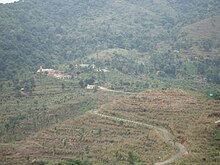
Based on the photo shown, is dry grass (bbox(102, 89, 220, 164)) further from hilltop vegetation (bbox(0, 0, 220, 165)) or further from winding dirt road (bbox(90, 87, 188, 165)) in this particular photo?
winding dirt road (bbox(90, 87, 188, 165))

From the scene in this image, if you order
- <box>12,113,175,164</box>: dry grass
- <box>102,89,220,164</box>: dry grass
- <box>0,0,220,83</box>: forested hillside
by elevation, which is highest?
<box>0,0,220,83</box>: forested hillside

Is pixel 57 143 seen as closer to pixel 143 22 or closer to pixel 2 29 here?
pixel 2 29

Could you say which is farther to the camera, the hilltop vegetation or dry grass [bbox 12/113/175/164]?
the hilltop vegetation

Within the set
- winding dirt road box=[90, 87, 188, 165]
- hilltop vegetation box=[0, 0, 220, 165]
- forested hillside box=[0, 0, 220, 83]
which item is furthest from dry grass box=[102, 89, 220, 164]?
forested hillside box=[0, 0, 220, 83]

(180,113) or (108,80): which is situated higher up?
(180,113)

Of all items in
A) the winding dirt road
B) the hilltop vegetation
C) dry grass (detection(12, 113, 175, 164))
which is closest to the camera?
the winding dirt road

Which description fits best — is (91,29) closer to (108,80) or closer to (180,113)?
(108,80)

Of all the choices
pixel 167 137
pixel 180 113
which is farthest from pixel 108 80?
pixel 167 137

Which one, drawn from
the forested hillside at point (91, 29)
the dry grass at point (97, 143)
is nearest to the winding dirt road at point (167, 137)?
the dry grass at point (97, 143)
